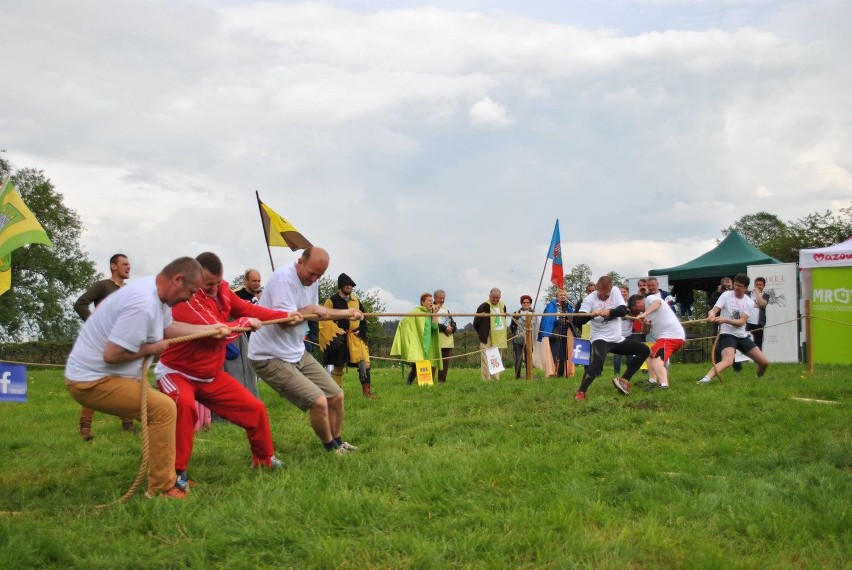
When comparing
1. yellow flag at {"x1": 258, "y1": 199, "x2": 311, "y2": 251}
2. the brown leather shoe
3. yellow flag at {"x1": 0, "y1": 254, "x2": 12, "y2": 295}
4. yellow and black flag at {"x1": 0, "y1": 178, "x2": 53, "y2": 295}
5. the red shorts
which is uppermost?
yellow flag at {"x1": 258, "y1": 199, "x2": 311, "y2": 251}

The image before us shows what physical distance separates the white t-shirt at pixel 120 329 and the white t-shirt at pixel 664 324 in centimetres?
831

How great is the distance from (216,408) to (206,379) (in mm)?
304

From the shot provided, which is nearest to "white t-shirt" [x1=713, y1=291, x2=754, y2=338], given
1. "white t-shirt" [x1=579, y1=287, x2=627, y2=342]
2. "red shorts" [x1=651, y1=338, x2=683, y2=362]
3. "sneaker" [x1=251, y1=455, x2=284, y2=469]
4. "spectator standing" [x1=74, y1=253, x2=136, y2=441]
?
"red shorts" [x1=651, y1=338, x2=683, y2=362]

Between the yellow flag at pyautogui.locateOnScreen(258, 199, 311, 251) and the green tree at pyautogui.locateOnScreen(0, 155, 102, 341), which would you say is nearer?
the yellow flag at pyautogui.locateOnScreen(258, 199, 311, 251)

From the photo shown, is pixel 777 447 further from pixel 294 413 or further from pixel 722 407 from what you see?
pixel 294 413

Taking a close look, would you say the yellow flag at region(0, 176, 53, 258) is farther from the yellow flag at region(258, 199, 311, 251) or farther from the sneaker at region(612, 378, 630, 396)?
the sneaker at region(612, 378, 630, 396)

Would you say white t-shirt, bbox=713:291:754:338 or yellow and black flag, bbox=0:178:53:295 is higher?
yellow and black flag, bbox=0:178:53:295

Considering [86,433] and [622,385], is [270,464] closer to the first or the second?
[86,433]

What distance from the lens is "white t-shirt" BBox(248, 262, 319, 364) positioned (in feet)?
21.9

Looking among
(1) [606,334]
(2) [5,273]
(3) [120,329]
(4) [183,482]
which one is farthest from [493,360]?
(3) [120,329]

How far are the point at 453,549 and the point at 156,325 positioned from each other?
2.63 m

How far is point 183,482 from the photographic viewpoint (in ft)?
18.8

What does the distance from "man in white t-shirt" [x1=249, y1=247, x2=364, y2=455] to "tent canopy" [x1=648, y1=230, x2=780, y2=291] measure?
1555 cm

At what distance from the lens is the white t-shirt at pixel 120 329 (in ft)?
16.9
